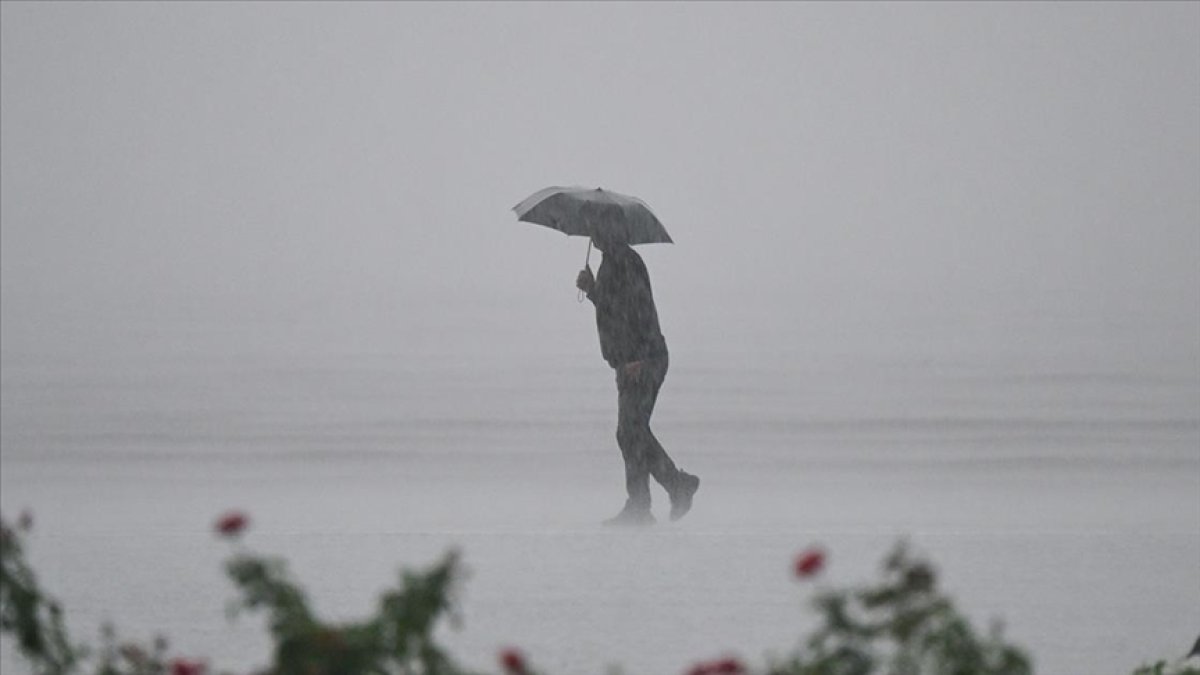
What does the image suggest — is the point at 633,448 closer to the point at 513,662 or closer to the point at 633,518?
the point at 633,518

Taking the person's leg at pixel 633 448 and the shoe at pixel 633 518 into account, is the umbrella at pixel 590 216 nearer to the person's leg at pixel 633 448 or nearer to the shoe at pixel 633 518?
the person's leg at pixel 633 448

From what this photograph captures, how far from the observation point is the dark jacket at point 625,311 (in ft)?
38.5

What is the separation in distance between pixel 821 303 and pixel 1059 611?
4346 centimetres

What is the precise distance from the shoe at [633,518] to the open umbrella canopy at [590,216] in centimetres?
133

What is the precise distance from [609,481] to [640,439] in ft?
12.1

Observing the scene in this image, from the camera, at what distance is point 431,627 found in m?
4.32

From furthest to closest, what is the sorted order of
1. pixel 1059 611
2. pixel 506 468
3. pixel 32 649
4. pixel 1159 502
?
1. pixel 506 468
2. pixel 1159 502
3. pixel 1059 611
4. pixel 32 649

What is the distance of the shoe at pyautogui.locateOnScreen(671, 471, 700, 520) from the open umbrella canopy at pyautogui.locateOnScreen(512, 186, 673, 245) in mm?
1157

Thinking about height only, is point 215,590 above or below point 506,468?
below

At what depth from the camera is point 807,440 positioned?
18031 millimetres

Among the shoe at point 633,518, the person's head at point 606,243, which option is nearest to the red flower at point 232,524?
the shoe at point 633,518

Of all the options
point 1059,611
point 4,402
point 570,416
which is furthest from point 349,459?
point 1059,611

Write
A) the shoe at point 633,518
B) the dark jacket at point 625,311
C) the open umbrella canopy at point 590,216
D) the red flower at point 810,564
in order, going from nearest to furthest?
the red flower at point 810,564, the shoe at point 633,518, the dark jacket at point 625,311, the open umbrella canopy at point 590,216

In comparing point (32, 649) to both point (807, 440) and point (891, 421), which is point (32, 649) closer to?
point (807, 440)
